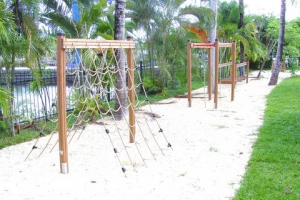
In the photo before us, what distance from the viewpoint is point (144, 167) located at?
4980 mm

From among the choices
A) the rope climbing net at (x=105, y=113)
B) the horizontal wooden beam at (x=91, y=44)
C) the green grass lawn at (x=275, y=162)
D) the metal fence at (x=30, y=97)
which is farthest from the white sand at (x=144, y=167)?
the horizontal wooden beam at (x=91, y=44)

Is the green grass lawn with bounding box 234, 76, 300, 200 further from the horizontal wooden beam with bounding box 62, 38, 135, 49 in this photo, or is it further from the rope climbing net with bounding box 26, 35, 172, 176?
the horizontal wooden beam with bounding box 62, 38, 135, 49

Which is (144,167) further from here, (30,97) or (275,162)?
(30,97)

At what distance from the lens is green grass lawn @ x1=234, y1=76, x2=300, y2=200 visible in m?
3.96

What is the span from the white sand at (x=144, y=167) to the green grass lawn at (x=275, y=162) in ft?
0.50

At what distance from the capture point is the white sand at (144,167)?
4.12 metres

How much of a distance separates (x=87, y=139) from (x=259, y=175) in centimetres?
319

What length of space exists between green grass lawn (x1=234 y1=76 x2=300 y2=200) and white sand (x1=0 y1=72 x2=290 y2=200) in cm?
15

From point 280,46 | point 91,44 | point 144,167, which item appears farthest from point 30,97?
point 280,46

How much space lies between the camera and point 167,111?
9.38 m

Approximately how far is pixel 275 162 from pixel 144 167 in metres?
1.71

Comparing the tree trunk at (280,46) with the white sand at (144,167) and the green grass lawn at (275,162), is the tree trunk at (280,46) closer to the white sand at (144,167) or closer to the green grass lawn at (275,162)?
the green grass lawn at (275,162)

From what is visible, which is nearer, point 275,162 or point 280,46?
point 275,162

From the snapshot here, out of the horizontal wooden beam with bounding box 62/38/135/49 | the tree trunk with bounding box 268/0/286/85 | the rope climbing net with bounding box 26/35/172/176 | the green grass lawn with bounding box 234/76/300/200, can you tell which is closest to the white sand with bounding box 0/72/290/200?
the rope climbing net with bounding box 26/35/172/176
